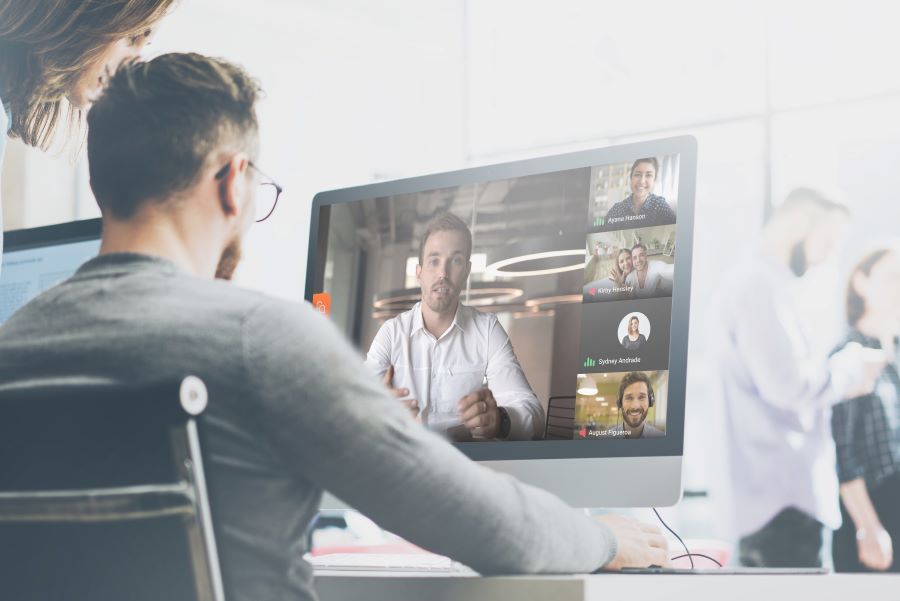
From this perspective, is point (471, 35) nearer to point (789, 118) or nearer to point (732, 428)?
point (789, 118)

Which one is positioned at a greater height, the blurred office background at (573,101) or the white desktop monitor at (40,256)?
the blurred office background at (573,101)

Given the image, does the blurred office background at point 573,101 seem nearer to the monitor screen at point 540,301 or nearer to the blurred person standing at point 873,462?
the blurred person standing at point 873,462

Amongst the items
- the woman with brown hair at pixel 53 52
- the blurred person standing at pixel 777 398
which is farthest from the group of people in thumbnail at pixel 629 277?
the blurred person standing at pixel 777 398

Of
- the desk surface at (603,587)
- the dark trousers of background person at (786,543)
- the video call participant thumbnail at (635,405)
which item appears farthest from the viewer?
the dark trousers of background person at (786,543)

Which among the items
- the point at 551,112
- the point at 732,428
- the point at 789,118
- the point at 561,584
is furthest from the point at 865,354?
the point at 561,584

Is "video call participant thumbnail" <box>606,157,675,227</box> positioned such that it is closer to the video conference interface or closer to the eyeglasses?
the video conference interface

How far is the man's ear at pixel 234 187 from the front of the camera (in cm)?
104

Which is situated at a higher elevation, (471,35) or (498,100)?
(471,35)

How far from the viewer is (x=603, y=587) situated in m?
0.80

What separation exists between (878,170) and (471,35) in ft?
5.65

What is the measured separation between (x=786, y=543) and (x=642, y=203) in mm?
2682

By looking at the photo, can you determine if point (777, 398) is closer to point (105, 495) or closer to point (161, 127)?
point (161, 127)

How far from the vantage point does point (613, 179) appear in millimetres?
1274

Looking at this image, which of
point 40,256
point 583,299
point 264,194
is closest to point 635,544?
point 583,299
